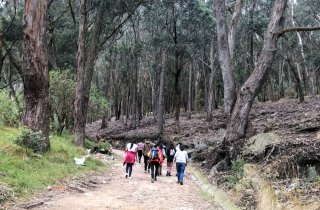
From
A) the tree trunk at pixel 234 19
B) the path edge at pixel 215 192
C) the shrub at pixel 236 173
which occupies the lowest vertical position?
the path edge at pixel 215 192

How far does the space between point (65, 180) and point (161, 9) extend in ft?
69.3

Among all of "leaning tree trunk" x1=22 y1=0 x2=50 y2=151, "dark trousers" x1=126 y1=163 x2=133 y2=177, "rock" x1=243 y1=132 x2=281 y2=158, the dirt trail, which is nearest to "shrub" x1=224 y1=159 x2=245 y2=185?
"rock" x1=243 y1=132 x2=281 y2=158

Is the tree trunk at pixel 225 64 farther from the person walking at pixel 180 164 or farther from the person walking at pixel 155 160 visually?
the person walking at pixel 155 160

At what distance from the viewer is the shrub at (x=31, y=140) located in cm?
1283

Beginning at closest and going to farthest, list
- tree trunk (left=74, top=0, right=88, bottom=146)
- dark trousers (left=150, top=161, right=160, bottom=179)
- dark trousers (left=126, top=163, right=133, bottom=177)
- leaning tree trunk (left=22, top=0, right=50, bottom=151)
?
leaning tree trunk (left=22, top=0, right=50, bottom=151) → dark trousers (left=150, top=161, right=160, bottom=179) → dark trousers (left=126, top=163, right=133, bottom=177) → tree trunk (left=74, top=0, right=88, bottom=146)

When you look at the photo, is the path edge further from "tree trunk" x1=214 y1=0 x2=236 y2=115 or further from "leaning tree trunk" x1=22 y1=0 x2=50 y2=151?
"leaning tree trunk" x1=22 y1=0 x2=50 y2=151

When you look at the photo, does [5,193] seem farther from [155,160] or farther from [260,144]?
[260,144]

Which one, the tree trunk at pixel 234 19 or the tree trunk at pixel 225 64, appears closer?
the tree trunk at pixel 225 64

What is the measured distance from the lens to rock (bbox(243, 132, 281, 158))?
42.6 ft

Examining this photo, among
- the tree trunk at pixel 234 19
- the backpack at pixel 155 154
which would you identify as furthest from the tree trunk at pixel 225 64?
the backpack at pixel 155 154

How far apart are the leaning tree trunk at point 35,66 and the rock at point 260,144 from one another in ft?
20.9

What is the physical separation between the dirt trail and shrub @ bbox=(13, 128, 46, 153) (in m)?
2.30

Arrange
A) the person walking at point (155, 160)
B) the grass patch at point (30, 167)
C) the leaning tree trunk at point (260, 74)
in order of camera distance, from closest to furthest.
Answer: the grass patch at point (30, 167), the leaning tree trunk at point (260, 74), the person walking at point (155, 160)

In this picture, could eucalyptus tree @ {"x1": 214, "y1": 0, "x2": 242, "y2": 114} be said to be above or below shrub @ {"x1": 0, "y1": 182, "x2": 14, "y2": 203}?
above
